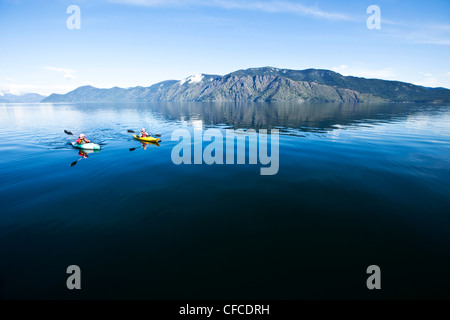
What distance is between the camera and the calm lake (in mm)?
8578

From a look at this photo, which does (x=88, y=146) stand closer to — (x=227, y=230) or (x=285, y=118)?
(x=227, y=230)

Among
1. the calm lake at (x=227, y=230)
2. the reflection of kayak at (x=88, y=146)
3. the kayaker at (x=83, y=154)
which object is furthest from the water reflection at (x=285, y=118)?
the kayaker at (x=83, y=154)

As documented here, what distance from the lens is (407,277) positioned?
8.77 meters

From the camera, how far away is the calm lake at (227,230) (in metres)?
8.58

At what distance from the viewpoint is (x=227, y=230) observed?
11.7 m

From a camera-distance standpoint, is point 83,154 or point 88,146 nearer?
point 83,154

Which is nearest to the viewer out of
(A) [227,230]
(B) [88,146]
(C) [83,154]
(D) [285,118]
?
(A) [227,230]

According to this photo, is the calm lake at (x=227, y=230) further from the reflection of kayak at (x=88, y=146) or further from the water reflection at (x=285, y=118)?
the water reflection at (x=285, y=118)

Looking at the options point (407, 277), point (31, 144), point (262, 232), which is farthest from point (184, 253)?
point (31, 144)

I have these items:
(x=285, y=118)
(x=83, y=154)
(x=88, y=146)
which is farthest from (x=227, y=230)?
(x=285, y=118)

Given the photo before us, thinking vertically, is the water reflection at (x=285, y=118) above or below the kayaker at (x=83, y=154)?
above

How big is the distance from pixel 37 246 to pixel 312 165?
2445cm

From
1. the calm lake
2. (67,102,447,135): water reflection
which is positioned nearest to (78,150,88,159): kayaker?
the calm lake
